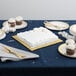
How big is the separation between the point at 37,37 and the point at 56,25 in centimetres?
31

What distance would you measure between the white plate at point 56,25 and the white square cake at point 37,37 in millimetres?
152

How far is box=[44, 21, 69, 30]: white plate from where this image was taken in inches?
60.4

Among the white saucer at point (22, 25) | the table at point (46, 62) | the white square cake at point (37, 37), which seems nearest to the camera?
the table at point (46, 62)

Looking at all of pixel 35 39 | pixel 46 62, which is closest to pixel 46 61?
pixel 46 62

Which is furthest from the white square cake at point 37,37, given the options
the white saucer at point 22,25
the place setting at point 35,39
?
the white saucer at point 22,25

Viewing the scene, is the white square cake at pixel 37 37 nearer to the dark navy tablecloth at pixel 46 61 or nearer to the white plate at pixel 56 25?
the dark navy tablecloth at pixel 46 61

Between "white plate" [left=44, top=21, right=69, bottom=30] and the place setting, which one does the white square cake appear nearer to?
the place setting

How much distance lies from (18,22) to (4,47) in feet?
1.20

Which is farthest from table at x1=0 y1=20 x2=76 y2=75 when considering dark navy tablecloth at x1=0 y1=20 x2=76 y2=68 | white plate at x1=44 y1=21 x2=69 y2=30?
white plate at x1=44 y1=21 x2=69 y2=30

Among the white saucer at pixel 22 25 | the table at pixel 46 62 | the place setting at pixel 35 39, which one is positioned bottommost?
the table at pixel 46 62

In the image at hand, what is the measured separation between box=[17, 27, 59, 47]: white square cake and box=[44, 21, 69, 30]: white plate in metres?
0.15

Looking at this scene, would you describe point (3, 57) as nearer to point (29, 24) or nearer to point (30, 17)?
point (29, 24)

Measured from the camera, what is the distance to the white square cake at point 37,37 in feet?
4.17

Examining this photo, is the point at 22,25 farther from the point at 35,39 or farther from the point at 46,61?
the point at 46,61
